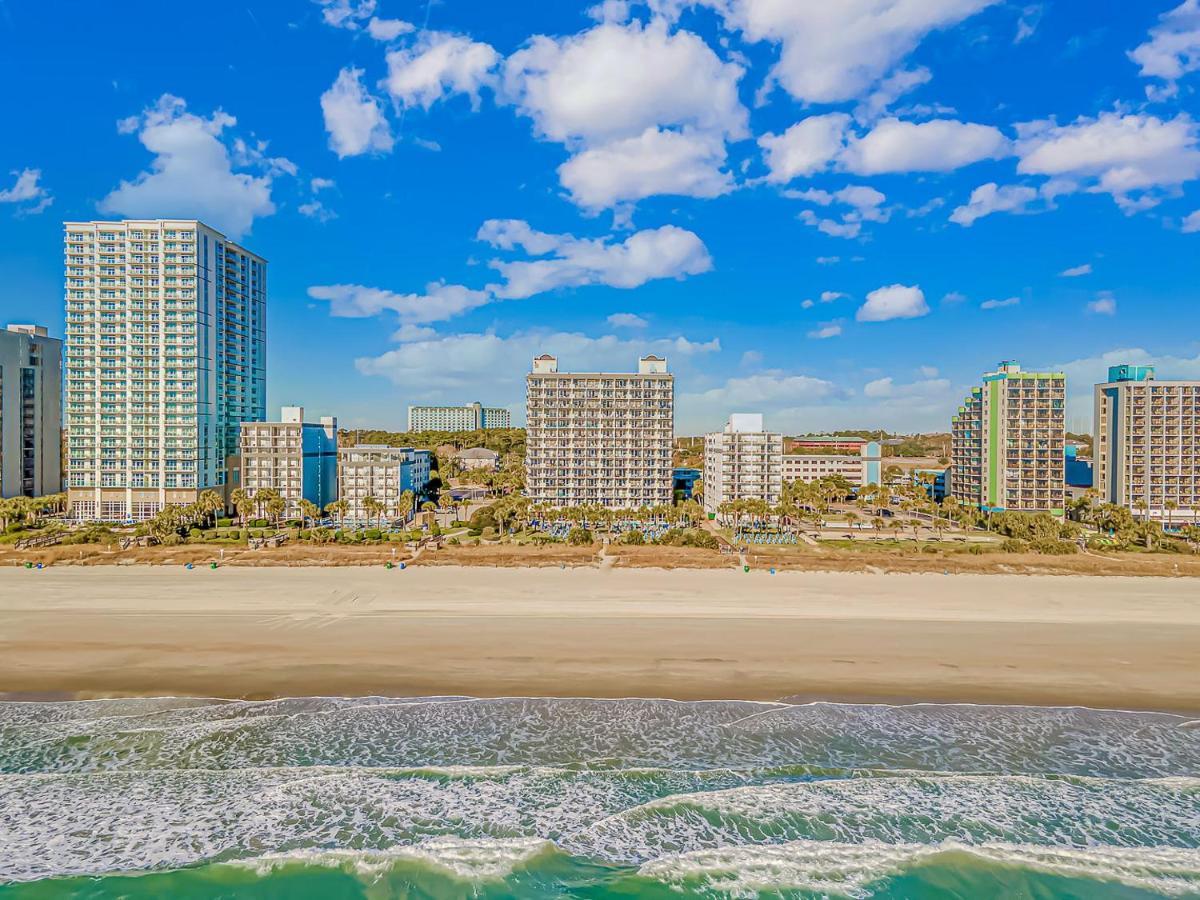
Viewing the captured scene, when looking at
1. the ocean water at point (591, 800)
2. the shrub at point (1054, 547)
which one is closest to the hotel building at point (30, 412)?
the ocean water at point (591, 800)

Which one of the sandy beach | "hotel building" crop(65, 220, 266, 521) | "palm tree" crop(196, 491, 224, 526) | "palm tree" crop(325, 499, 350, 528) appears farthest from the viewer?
"hotel building" crop(65, 220, 266, 521)

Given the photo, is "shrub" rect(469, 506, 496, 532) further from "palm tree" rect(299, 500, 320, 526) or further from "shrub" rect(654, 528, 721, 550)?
"shrub" rect(654, 528, 721, 550)

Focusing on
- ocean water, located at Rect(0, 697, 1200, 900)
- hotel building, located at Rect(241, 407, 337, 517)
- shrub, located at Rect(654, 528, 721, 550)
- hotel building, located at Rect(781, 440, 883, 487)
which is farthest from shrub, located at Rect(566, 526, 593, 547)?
hotel building, located at Rect(781, 440, 883, 487)

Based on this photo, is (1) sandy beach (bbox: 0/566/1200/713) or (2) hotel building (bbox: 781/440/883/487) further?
(2) hotel building (bbox: 781/440/883/487)

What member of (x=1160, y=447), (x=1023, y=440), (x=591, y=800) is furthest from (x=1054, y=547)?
(x=591, y=800)

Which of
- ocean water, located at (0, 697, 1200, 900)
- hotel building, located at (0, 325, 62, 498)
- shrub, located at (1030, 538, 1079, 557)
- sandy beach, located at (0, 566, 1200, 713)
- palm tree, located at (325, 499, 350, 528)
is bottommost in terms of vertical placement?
ocean water, located at (0, 697, 1200, 900)

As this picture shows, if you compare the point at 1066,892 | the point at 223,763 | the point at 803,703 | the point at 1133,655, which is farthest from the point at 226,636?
the point at 1133,655

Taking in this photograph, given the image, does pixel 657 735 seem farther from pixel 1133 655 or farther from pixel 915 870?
pixel 1133 655
